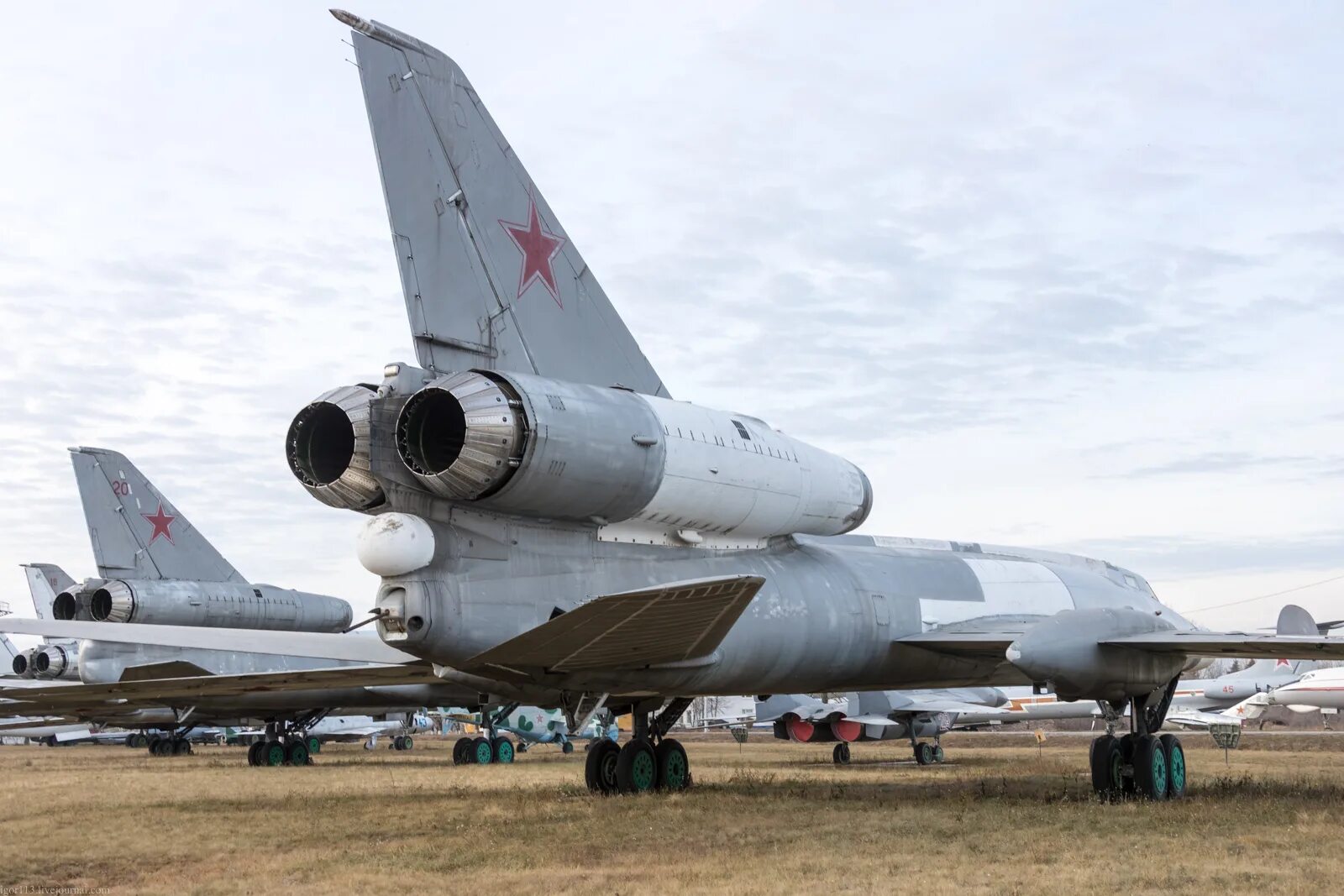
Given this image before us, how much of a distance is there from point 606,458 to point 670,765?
5632 millimetres

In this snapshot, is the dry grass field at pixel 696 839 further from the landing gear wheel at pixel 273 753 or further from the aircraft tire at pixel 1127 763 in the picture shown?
the landing gear wheel at pixel 273 753

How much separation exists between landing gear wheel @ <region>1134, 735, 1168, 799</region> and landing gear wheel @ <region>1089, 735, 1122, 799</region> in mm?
197

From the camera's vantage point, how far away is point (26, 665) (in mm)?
30234

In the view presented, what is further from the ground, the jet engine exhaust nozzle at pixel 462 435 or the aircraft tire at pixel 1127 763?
the jet engine exhaust nozzle at pixel 462 435

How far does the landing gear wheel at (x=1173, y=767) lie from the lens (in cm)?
1341

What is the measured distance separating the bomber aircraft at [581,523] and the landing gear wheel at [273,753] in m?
18.4

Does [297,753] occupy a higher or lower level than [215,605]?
lower

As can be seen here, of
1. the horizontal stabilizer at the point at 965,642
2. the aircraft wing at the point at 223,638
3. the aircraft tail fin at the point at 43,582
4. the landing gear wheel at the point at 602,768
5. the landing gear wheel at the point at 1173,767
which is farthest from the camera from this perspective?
the aircraft tail fin at the point at 43,582

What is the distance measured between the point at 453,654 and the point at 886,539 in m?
6.83

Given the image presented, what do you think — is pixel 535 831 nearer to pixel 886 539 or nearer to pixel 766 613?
pixel 766 613

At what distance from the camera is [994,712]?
115ft

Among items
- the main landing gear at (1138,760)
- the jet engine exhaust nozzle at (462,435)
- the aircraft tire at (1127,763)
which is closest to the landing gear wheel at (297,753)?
the main landing gear at (1138,760)

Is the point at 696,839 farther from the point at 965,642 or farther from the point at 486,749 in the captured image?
the point at 486,749

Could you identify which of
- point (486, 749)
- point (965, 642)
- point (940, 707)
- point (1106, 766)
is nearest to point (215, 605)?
point (486, 749)
